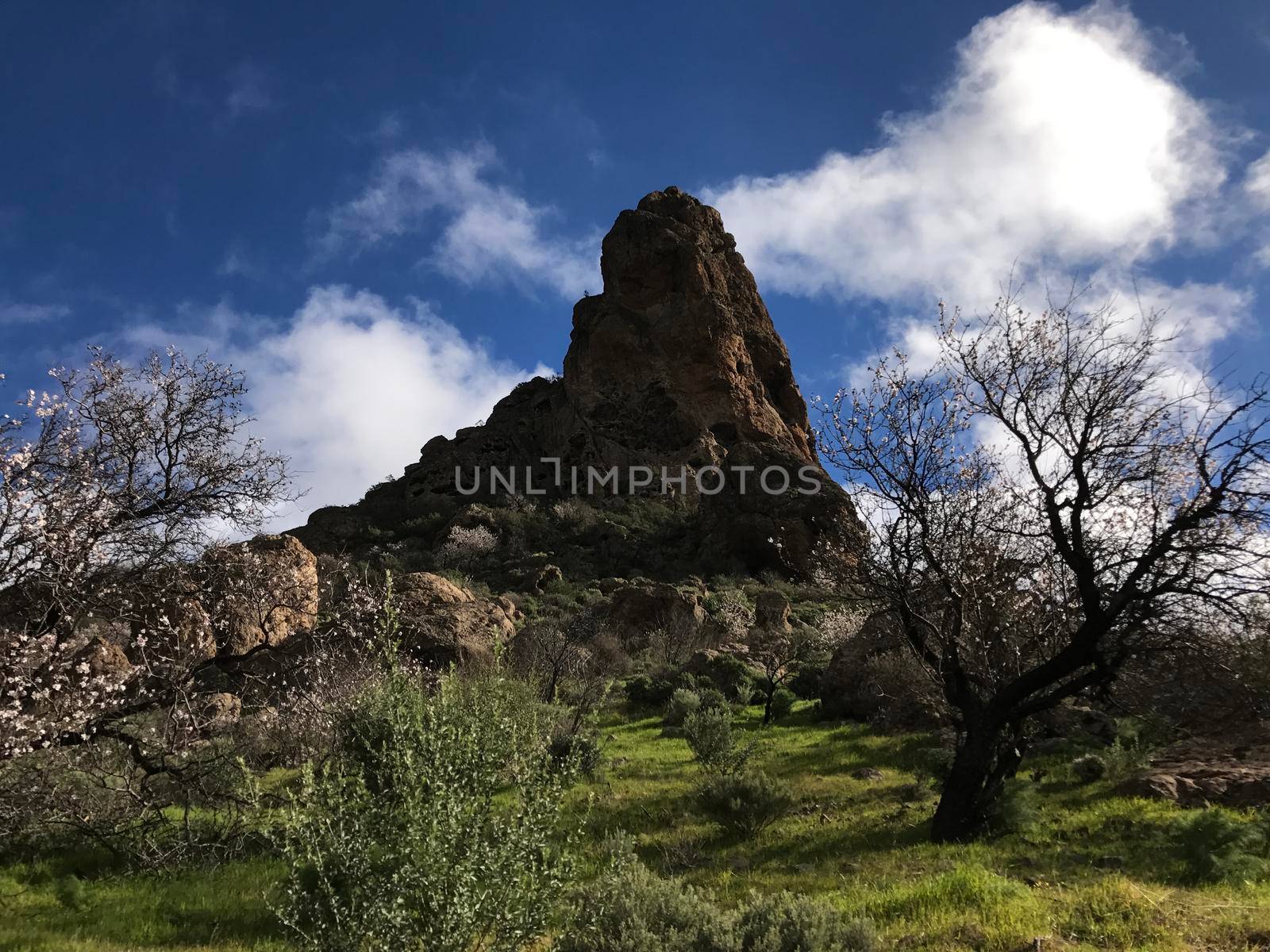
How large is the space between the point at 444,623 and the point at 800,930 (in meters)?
12.3

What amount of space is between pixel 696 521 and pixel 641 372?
15212mm

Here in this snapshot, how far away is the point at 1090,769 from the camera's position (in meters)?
10.2

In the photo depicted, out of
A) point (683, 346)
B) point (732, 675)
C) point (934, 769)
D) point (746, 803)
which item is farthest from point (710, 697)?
point (683, 346)

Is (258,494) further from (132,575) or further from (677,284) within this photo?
(677,284)

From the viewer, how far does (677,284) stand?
55906 mm

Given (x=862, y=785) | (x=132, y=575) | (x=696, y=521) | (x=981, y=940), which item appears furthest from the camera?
(x=696, y=521)

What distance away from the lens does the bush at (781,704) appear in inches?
671

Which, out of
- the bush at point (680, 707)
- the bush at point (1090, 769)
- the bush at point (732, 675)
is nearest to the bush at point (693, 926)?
the bush at point (1090, 769)

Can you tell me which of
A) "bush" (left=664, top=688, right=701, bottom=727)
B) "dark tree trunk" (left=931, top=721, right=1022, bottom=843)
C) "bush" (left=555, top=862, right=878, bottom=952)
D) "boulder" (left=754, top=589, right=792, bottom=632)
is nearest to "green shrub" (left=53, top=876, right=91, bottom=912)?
"bush" (left=555, top=862, right=878, bottom=952)

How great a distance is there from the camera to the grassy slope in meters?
5.55

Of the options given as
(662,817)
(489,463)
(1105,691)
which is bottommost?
(662,817)

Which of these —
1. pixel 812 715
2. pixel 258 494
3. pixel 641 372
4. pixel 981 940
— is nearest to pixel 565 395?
pixel 641 372

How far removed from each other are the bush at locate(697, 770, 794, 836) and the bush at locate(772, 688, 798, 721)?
793 centimetres

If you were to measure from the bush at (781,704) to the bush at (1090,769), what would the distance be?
23.0 feet
